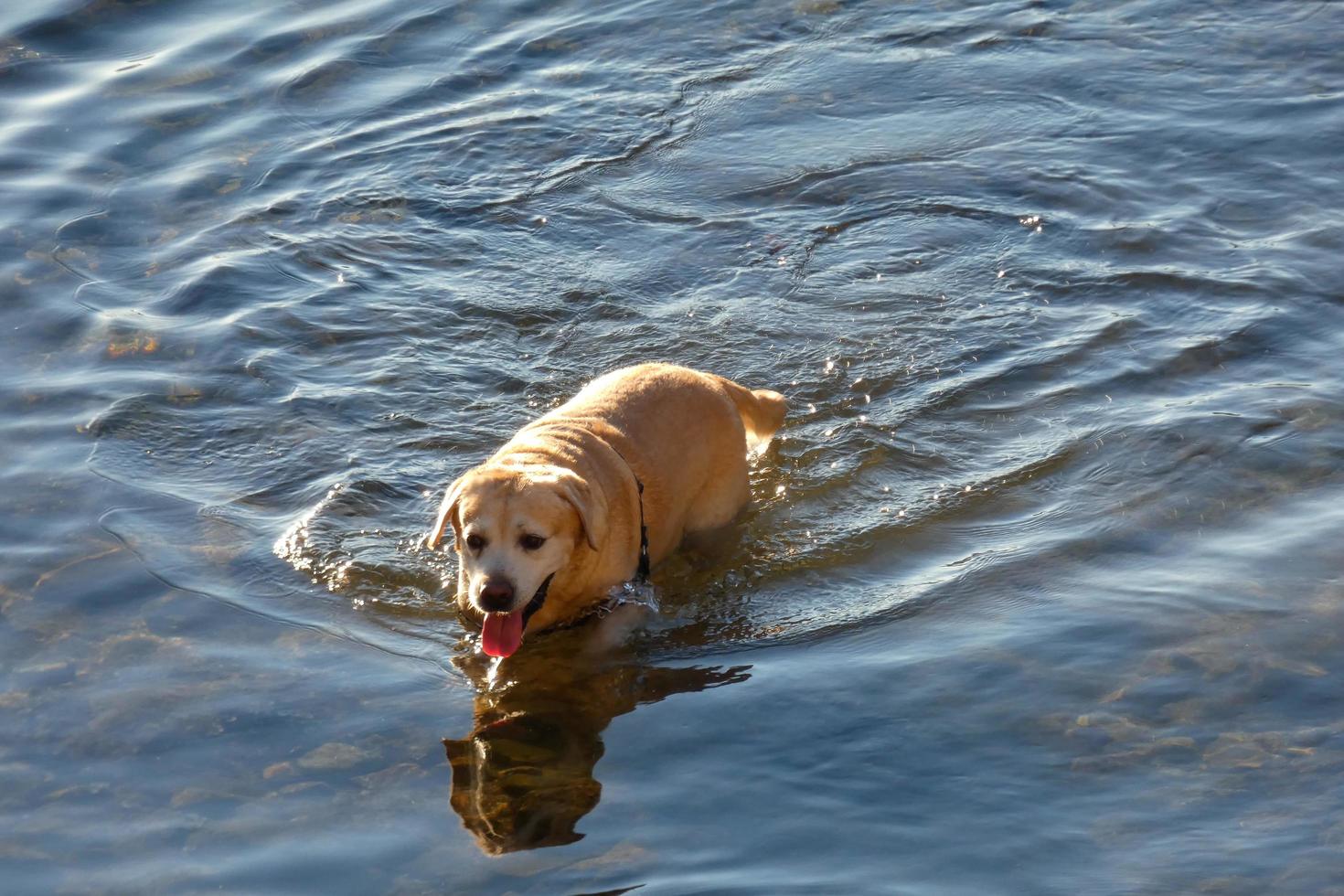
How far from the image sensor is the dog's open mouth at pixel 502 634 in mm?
7266

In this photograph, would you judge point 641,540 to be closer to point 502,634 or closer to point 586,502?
point 586,502

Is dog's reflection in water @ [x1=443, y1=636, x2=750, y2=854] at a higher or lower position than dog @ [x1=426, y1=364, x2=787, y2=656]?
lower

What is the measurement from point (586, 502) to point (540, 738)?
107 cm

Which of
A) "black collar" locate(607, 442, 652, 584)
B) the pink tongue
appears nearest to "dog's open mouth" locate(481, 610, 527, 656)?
the pink tongue

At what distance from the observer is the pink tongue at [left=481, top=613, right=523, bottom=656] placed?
7266mm

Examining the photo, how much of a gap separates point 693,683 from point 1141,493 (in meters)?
2.75

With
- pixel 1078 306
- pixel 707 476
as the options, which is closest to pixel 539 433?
pixel 707 476

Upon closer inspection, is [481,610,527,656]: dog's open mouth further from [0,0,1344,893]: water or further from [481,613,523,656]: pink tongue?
[0,0,1344,893]: water

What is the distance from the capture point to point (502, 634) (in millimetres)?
7305

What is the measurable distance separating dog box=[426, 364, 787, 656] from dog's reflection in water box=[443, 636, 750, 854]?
0.78 feet

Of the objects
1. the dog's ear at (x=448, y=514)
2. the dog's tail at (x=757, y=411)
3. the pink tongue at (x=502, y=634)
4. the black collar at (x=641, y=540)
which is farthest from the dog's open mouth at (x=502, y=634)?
the dog's tail at (x=757, y=411)

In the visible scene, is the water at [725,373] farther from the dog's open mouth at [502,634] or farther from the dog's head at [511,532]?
the dog's head at [511,532]

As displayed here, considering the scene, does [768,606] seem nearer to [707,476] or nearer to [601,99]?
[707,476]

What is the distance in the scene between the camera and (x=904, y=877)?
231 inches
